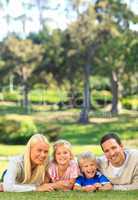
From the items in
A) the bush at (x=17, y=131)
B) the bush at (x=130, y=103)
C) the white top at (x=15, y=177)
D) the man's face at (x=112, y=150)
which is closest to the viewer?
the man's face at (x=112, y=150)

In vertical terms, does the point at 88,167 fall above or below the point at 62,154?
below

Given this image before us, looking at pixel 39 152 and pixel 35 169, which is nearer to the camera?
pixel 39 152

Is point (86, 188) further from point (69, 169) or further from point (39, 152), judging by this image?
point (39, 152)

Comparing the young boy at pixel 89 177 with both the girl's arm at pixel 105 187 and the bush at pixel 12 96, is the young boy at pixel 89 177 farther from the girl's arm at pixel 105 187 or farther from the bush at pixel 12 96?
the bush at pixel 12 96

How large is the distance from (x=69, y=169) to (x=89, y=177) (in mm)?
293

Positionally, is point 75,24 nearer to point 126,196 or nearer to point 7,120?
point 7,120

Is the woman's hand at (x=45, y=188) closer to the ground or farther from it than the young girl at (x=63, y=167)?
closer to the ground

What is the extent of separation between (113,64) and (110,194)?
3610 cm

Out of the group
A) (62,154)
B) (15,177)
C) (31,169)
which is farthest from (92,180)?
(15,177)

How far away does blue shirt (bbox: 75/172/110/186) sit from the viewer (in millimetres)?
7918

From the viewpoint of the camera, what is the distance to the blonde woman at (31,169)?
753 centimetres

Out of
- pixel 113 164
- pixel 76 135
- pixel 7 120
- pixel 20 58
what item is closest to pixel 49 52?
pixel 20 58

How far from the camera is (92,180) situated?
800 centimetres

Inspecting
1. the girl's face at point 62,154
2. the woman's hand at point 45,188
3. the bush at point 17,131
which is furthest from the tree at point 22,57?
the girl's face at point 62,154
